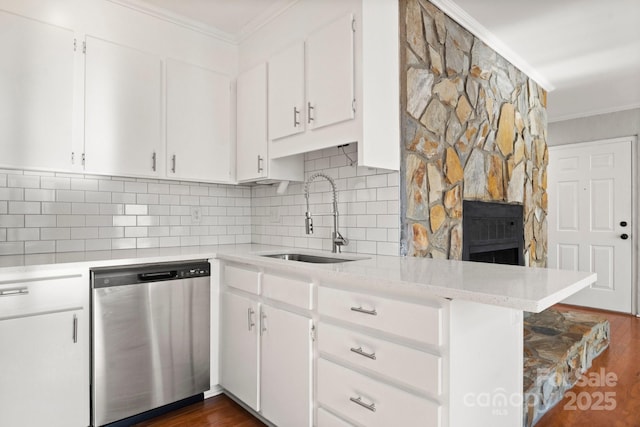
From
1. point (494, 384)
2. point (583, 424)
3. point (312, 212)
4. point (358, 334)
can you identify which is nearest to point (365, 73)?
point (312, 212)

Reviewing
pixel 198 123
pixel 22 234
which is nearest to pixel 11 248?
pixel 22 234

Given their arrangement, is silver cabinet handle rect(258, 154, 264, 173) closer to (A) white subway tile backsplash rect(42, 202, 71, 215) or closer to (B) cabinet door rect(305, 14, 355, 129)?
(B) cabinet door rect(305, 14, 355, 129)

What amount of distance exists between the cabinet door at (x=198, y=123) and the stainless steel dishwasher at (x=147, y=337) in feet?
2.61

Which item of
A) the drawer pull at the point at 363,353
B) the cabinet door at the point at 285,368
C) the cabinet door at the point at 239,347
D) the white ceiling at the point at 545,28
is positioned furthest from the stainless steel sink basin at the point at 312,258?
the white ceiling at the point at 545,28

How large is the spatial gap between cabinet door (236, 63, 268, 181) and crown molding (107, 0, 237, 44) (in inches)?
13.0

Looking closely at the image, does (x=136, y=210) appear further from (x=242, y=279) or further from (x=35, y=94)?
(x=242, y=279)

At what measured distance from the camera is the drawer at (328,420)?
5.14 feet

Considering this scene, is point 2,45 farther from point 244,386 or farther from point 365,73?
point 244,386

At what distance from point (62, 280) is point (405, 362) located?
1688 millimetres

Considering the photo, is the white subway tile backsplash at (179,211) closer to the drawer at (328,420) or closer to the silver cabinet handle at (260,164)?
the silver cabinet handle at (260,164)

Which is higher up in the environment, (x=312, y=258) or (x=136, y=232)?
(x=136, y=232)

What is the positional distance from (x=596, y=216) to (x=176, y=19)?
17.4ft

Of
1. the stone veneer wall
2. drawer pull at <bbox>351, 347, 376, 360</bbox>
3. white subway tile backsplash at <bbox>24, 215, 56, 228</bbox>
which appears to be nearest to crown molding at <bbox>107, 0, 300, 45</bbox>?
the stone veneer wall

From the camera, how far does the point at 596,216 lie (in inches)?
191
